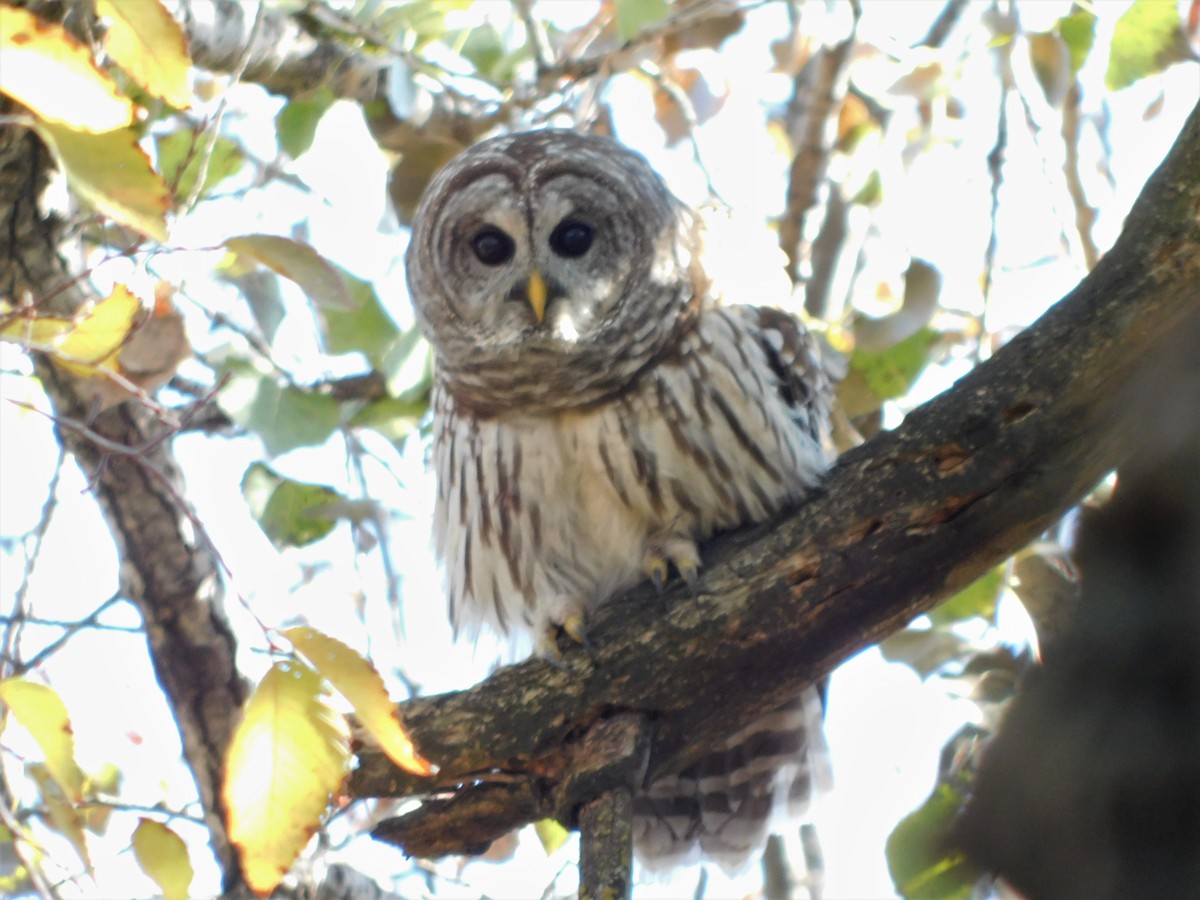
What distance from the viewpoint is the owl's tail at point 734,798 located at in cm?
351

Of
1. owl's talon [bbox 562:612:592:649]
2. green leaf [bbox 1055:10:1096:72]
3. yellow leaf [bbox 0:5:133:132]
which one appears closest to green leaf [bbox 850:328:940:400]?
green leaf [bbox 1055:10:1096:72]

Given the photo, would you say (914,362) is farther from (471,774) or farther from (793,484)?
(471,774)

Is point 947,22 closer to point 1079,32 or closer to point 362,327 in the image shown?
point 1079,32

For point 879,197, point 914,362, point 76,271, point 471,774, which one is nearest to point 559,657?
point 471,774

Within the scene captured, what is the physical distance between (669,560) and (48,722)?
140cm

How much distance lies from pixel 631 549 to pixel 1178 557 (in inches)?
74.8

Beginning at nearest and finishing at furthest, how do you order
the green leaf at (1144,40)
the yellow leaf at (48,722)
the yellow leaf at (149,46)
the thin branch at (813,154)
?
the yellow leaf at (149,46) → the yellow leaf at (48,722) → the green leaf at (1144,40) → the thin branch at (813,154)

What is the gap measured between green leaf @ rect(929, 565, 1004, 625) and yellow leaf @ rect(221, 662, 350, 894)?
1.99 m

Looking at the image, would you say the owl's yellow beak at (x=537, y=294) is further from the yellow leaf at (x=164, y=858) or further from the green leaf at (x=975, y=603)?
the yellow leaf at (x=164, y=858)

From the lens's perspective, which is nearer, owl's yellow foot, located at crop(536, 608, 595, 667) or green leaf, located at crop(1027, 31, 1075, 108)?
owl's yellow foot, located at crop(536, 608, 595, 667)

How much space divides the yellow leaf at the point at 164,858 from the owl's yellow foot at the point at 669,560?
110cm

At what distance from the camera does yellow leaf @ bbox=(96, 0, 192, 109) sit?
1676 mm

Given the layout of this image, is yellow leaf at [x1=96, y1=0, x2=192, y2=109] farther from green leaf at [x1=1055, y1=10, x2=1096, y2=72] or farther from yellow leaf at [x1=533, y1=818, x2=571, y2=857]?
green leaf at [x1=1055, y1=10, x2=1096, y2=72]

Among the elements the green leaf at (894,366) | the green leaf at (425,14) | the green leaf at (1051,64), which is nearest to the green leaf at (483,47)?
the green leaf at (425,14)
